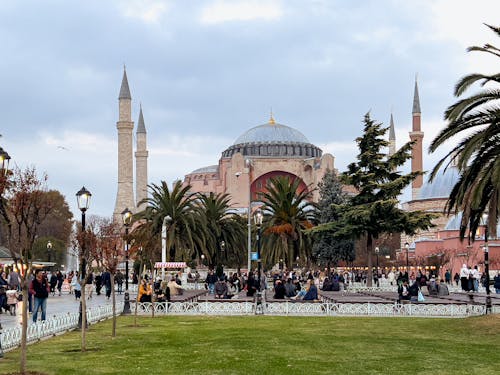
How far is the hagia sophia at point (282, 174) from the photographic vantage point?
54906 mm

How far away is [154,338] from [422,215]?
2078cm

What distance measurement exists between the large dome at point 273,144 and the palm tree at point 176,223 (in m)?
52.4

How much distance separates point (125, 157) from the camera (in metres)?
66.1

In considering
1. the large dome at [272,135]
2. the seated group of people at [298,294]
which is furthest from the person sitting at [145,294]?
the large dome at [272,135]

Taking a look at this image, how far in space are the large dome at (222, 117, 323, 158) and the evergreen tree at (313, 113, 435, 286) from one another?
5599 cm

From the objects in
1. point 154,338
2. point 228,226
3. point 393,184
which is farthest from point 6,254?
point 154,338

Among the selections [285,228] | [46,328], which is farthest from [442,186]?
[46,328]

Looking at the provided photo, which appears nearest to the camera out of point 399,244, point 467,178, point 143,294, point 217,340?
point 217,340

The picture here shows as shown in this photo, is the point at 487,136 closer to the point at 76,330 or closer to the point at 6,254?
the point at 76,330

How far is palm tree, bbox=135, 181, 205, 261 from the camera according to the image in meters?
36.4

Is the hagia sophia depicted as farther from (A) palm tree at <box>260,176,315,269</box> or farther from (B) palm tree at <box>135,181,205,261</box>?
(B) palm tree at <box>135,181,205,261</box>

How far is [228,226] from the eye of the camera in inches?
1647

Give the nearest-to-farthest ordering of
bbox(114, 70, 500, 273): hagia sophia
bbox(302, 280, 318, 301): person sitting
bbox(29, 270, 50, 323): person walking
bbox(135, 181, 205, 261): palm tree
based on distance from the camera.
→ bbox(29, 270, 50, 323): person walking → bbox(302, 280, 318, 301): person sitting → bbox(135, 181, 205, 261): palm tree → bbox(114, 70, 500, 273): hagia sophia

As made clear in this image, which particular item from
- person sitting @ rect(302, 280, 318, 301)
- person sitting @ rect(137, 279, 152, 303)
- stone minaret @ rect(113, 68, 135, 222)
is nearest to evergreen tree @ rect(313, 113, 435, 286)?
person sitting @ rect(302, 280, 318, 301)
